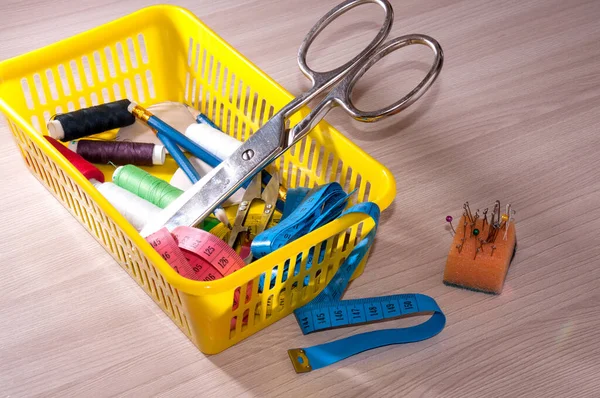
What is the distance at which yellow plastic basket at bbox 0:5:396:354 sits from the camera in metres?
0.91

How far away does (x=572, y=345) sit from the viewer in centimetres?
98

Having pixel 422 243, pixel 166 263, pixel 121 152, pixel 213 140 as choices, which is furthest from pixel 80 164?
pixel 422 243

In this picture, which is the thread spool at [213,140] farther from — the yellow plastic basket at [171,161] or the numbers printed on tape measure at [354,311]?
the numbers printed on tape measure at [354,311]

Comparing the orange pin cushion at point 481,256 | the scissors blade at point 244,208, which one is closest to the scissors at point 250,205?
the scissors blade at point 244,208

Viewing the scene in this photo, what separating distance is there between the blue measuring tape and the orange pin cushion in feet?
0.17

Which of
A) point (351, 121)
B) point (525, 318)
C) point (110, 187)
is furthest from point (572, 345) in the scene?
point (110, 187)

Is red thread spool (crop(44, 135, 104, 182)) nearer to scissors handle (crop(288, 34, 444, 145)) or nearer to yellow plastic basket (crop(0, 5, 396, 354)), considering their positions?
yellow plastic basket (crop(0, 5, 396, 354))

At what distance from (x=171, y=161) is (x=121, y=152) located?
7cm

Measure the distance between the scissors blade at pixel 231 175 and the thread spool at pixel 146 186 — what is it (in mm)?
74

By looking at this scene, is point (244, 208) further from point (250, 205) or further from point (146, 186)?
point (146, 186)

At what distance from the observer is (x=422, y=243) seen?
1.10 meters

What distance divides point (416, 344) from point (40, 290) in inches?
17.0

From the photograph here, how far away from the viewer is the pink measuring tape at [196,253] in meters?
0.95

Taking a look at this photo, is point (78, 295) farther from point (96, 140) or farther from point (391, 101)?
point (391, 101)
